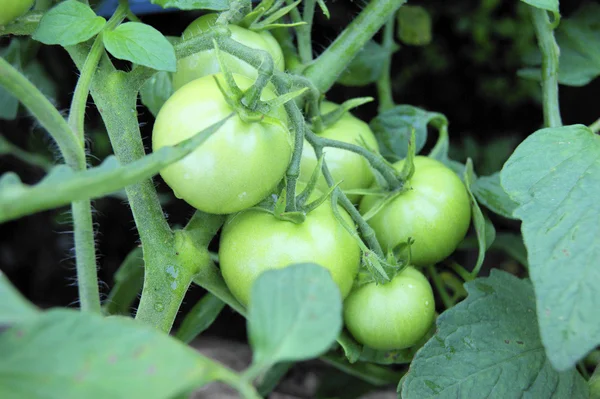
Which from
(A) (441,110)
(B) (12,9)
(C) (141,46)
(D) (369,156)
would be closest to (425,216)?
(D) (369,156)

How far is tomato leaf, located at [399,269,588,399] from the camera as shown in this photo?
0.58 m

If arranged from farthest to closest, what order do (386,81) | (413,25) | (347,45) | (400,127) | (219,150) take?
1. (413,25)
2. (386,81)
3. (400,127)
4. (347,45)
5. (219,150)

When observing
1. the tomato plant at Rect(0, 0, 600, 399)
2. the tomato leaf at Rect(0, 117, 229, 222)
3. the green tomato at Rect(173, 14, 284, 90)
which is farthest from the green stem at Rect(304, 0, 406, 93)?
the tomato leaf at Rect(0, 117, 229, 222)

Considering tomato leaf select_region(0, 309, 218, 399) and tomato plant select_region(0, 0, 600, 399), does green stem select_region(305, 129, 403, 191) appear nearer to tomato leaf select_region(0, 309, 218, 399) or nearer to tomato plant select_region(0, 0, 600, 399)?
tomato plant select_region(0, 0, 600, 399)

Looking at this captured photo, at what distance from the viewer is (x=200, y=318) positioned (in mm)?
802

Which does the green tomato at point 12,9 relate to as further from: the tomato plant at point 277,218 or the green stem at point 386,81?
the green stem at point 386,81

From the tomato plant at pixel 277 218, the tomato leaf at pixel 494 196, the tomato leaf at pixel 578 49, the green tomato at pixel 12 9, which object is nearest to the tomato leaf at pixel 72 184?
the tomato plant at pixel 277 218

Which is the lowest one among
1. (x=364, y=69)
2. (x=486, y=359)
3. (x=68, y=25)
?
(x=486, y=359)

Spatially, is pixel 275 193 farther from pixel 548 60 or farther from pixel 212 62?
pixel 548 60

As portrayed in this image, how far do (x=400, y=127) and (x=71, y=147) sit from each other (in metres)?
0.46

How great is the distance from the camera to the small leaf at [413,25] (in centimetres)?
106

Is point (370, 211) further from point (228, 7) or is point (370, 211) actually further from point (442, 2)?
point (442, 2)

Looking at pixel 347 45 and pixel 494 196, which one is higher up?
pixel 347 45

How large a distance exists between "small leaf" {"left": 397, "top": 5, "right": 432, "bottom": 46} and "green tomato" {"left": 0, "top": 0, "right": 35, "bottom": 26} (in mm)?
660
